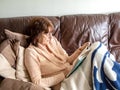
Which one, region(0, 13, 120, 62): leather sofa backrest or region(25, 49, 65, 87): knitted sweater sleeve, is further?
region(0, 13, 120, 62): leather sofa backrest

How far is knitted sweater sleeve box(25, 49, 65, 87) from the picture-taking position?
5.94 feet

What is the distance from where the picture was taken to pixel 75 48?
7.57 ft

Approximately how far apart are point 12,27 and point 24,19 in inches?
6.0

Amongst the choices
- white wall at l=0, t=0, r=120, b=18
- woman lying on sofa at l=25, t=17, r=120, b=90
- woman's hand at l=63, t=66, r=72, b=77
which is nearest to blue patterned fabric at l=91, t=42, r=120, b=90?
woman lying on sofa at l=25, t=17, r=120, b=90

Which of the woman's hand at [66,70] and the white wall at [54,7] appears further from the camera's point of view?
the white wall at [54,7]

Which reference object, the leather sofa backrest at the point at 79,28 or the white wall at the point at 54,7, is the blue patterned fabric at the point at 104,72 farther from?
the white wall at the point at 54,7

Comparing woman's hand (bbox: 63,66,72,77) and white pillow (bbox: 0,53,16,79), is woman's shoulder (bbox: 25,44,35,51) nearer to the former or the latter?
white pillow (bbox: 0,53,16,79)

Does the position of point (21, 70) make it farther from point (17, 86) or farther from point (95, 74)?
point (95, 74)

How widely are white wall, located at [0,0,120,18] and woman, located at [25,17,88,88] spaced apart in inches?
14.4

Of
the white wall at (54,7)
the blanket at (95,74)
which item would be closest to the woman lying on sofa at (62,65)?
the blanket at (95,74)

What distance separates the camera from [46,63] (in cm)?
196

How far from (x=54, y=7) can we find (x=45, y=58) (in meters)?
0.76

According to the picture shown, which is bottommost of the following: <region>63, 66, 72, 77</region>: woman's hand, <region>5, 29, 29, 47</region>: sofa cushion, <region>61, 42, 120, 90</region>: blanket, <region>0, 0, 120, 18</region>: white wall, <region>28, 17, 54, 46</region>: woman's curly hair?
<region>63, 66, 72, 77</region>: woman's hand

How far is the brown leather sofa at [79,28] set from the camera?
2277 millimetres
